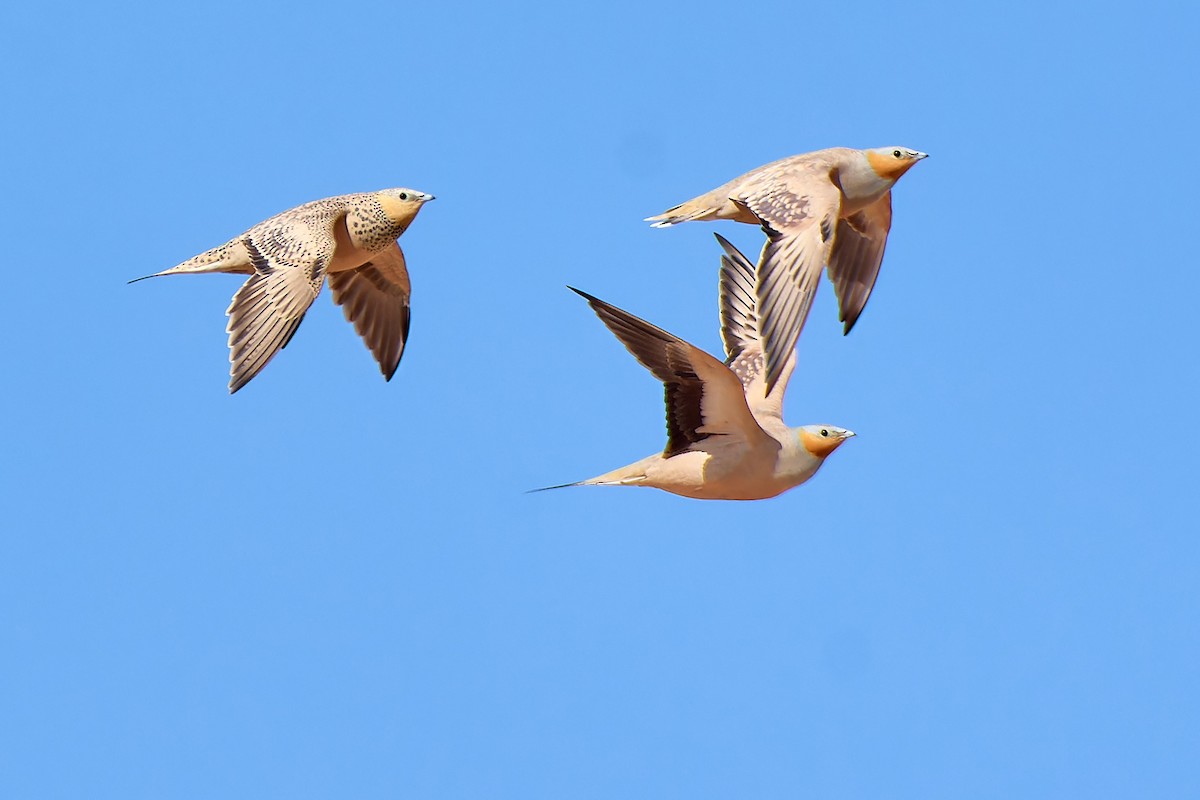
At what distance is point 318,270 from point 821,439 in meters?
4.28

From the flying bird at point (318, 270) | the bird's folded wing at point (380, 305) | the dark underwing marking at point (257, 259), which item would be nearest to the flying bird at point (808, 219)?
the flying bird at point (318, 270)

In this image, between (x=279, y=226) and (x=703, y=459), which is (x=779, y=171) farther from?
(x=279, y=226)

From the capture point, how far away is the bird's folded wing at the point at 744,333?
17844mm

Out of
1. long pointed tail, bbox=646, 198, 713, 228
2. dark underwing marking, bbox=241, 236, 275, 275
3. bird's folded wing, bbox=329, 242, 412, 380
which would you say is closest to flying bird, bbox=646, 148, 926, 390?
long pointed tail, bbox=646, 198, 713, 228

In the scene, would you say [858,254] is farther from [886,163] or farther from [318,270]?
[318,270]

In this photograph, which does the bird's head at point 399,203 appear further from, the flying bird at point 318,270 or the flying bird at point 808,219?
the flying bird at point 808,219

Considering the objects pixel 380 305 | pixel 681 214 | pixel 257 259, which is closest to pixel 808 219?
pixel 681 214

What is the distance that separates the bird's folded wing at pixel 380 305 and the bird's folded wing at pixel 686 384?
447 centimetres

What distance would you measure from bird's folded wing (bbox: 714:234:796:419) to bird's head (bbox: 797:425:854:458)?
2.53 feet

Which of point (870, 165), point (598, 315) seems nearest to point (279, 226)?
point (598, 315)

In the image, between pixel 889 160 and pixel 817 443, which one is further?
pixel 889 160

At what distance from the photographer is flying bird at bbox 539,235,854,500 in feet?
52.3

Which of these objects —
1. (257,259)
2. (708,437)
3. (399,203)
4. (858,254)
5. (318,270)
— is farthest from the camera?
(858,254)

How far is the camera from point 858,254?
64.3ft
